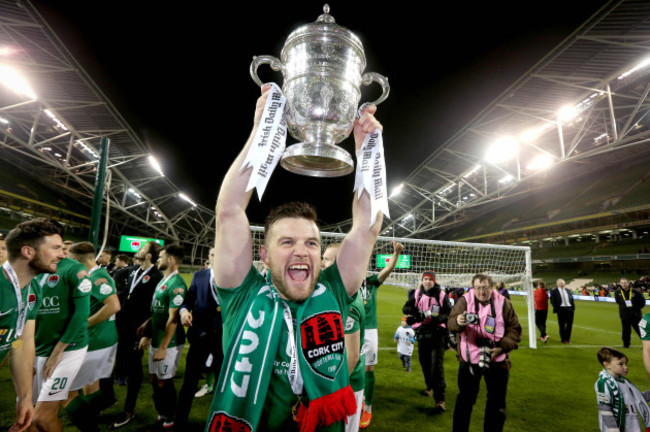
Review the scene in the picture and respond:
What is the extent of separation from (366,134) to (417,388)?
17.2 feet

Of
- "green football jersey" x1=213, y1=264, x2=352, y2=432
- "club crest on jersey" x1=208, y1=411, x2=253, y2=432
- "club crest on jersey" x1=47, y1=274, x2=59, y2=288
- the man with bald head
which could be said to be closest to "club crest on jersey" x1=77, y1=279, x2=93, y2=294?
"club crest on jersey" x1=47, y1=274, x2=59, y2=288

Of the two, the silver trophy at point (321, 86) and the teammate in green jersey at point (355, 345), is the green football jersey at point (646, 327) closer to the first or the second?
the teammate in green jersey at point (355, 345)

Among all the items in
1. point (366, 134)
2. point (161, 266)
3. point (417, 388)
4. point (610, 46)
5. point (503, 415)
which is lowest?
point (417, 388)

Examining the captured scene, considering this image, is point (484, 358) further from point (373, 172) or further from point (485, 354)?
point (373, 172)

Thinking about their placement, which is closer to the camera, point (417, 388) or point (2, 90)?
Result: point (417, 388)

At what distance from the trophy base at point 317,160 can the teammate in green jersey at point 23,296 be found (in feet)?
7.51

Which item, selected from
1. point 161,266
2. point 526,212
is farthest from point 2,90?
point 526,212

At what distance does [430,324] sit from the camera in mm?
4719

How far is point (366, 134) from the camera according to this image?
1.46m

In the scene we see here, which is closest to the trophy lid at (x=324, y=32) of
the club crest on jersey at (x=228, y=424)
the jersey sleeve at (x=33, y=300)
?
the club crest on jersey at (x=228, y=424)

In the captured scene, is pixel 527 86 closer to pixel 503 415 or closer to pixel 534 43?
pixel 534 43

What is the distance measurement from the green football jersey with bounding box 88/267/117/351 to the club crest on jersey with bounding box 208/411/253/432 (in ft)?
9.64

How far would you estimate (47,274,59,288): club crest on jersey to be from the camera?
2752 mm

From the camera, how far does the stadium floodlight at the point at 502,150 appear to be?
1067cm
